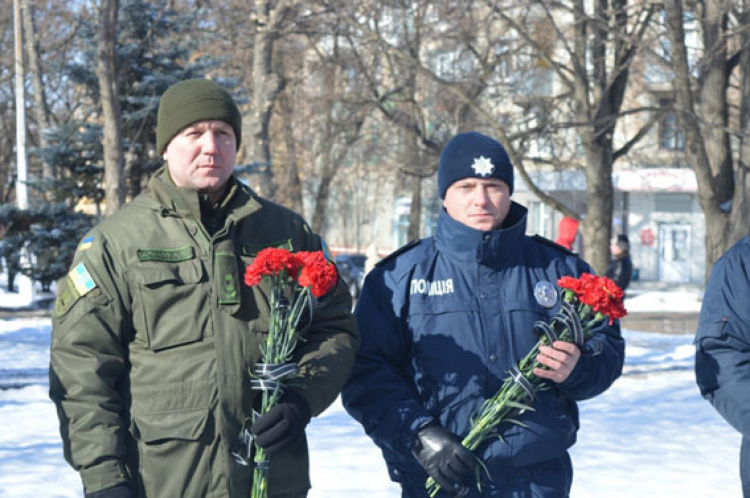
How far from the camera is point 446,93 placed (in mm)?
25844

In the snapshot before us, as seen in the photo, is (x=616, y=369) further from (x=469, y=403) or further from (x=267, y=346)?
(x=267, y=346)

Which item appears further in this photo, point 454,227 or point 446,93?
point 446,93

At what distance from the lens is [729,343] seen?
10.2 ft

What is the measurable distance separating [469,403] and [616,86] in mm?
15521

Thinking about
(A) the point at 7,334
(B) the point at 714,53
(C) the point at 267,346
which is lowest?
(A) the point at 7,334

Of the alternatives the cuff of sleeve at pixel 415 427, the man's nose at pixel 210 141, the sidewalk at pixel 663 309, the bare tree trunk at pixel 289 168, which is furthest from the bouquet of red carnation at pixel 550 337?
the bare tree trunk at pixel 289 168

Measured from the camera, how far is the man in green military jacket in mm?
2785

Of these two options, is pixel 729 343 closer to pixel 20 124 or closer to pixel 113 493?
pixel 113 493

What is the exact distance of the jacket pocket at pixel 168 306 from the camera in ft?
9.39

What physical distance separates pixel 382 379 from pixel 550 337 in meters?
0.54

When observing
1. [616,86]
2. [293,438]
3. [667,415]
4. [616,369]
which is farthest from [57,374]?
[616,86]

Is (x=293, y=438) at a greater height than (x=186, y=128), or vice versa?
(x=186, y=128)

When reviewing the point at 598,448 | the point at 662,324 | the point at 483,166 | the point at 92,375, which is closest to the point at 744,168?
the point at 662,324

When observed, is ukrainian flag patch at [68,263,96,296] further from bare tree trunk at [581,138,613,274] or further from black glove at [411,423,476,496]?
bare tree trunk at [581,138,613,274]
